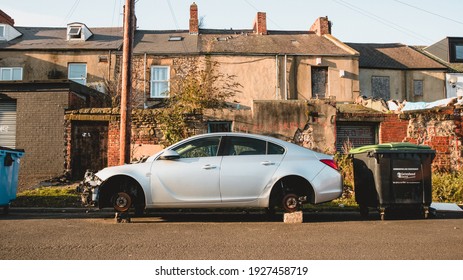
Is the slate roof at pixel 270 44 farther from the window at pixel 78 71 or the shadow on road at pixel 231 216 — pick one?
the shadow on road at pixel 231 216

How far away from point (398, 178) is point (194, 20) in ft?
69.0

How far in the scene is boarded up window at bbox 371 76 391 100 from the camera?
25672 millimetres

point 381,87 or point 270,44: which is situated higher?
point 270,44

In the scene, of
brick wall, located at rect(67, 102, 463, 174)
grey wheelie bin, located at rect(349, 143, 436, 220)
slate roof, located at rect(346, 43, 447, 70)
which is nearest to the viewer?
grey wheelie bin, located at rect(349, 143, 436, 220)

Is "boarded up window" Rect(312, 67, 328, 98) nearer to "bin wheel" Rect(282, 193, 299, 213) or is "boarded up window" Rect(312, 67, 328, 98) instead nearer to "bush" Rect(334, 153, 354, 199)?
"bush" Rect(334, 153, 354, 199)

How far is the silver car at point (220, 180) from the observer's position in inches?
265

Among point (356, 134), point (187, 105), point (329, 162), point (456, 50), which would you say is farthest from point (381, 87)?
point (329, 162)

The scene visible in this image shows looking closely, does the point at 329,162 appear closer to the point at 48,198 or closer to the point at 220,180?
the point at 220,180

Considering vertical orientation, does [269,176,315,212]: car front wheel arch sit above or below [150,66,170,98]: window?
below

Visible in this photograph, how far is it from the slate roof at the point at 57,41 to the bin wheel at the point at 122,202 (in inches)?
668

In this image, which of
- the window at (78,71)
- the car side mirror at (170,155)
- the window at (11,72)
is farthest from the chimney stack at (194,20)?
the car side mirror at (170,155)

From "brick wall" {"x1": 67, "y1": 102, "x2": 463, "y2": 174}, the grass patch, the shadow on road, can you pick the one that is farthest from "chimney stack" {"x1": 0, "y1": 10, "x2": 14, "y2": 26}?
the shadow on road

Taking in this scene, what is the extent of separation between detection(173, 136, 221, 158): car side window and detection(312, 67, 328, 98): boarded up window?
56.7 feet

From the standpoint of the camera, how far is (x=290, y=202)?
269 inches
